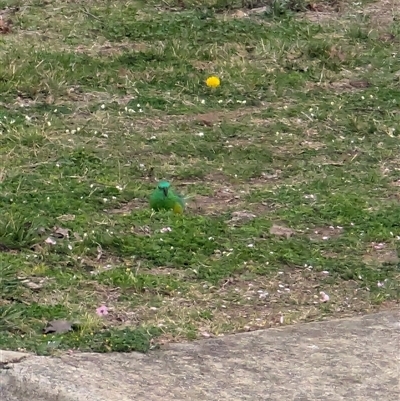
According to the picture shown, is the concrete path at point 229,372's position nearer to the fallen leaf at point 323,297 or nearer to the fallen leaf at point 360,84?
the fallen leaf at point 323,297

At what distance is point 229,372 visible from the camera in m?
3.10

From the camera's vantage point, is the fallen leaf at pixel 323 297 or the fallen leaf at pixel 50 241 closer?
the fallen leaf at pixel 323 297

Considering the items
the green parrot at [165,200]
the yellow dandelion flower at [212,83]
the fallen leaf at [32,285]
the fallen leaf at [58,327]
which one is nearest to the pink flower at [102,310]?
the fallen leaf at [58,327]

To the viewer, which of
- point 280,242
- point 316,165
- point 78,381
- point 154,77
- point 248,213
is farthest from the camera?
point 154,77

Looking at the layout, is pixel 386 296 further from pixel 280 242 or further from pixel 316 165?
pixel 316 165

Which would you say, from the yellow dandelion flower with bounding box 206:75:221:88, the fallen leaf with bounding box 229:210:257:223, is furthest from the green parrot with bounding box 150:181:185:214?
the yellow dandelion flower with bounding box 206:75:221:88

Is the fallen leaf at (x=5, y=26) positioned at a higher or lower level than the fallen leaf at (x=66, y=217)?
lower

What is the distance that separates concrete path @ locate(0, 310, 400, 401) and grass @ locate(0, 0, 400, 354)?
125 mm

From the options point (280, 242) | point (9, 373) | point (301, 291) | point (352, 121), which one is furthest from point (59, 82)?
point (9, 373)

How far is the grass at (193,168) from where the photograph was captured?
144 inches

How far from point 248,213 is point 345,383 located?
5.10ft

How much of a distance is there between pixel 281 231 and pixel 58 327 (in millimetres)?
1347

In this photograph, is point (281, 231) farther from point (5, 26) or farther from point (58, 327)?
point (5, 26)

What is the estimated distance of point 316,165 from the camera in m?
5.22
